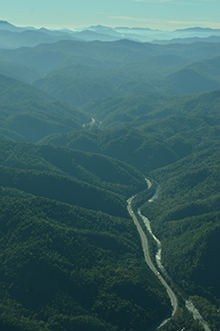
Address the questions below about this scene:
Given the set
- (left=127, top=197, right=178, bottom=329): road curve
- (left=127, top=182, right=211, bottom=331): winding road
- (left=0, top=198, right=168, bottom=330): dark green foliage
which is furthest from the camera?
(left=127, top=197, right=178, bottom=329): road curve

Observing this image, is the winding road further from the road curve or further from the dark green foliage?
the dark green foliage

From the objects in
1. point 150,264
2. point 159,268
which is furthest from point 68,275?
point 159,268

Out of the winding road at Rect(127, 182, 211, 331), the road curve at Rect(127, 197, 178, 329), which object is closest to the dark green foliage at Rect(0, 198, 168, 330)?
the road curve at Rect(127, 197, 178, 329)

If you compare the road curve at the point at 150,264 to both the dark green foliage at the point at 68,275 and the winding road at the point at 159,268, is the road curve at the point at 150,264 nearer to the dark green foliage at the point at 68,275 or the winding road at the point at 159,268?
the winding road at the point at 159,268

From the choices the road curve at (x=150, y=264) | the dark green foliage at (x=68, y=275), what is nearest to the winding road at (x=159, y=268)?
the road curve at (x=150, y=264)

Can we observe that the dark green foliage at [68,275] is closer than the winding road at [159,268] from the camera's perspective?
Yes

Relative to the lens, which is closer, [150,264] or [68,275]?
[68,275]

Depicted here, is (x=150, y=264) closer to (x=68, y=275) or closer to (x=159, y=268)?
(x=159, y=268)

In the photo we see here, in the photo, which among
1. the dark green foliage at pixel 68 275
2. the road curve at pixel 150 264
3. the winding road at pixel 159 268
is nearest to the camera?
the dark green foliage at pixel 68 275

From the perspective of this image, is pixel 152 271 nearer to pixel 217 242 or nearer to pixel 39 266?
pixel 217 242

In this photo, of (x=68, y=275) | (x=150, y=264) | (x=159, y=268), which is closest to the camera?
(x=68, y=275)

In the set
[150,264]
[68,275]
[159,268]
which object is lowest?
[150,264]
